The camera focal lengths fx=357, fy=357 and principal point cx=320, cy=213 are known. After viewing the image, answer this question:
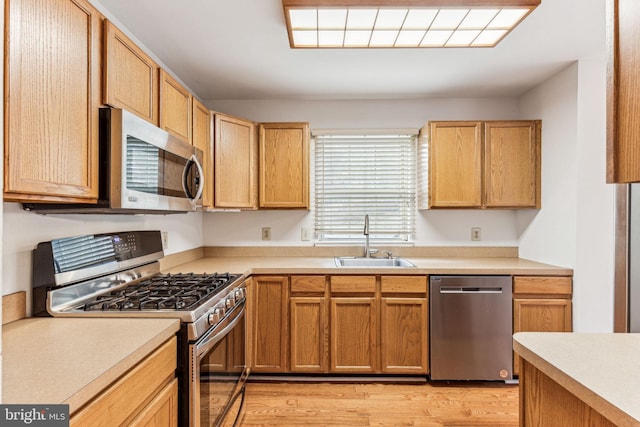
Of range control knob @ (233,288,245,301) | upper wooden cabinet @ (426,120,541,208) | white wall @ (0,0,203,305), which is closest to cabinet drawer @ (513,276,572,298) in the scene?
upper wooden cabinet @ (426,120,541,208)

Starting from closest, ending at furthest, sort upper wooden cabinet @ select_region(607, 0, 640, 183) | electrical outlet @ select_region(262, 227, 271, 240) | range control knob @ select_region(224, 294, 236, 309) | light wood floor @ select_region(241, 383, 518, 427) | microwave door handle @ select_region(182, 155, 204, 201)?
upper wooden cabinet @ select_region(607, 0, 640, 183) < range control knob @ select_region(224, 294, 236, 309) < microwave door handle @ select_region(182, 155, 204, 201) < light wood floor @ select_region(241, 383, 518, 427) < electrical outlet @ select_region(262, 227, 271, 240)

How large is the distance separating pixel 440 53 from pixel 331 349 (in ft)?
7.20

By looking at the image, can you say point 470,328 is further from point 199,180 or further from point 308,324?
point 199,180

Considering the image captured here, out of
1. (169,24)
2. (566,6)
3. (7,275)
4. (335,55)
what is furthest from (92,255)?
(566,6)

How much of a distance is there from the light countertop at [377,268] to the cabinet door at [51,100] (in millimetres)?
1338

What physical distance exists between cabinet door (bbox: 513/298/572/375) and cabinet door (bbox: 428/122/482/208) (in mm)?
834

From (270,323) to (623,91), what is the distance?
2.41 meters

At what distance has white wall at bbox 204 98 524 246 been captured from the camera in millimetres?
3232

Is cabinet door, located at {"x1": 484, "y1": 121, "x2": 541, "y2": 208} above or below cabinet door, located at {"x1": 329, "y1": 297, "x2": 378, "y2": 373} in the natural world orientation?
above

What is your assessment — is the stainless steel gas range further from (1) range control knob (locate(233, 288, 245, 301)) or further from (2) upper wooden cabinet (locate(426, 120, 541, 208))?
(2) upper wooden cabinet (locate(426, 120, 541, 208))

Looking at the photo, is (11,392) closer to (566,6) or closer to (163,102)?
(163,102)

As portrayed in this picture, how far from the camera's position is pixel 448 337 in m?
2.58

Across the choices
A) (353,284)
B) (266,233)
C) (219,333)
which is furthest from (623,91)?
(266,233)

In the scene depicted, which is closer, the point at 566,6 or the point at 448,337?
the point at 566,6
